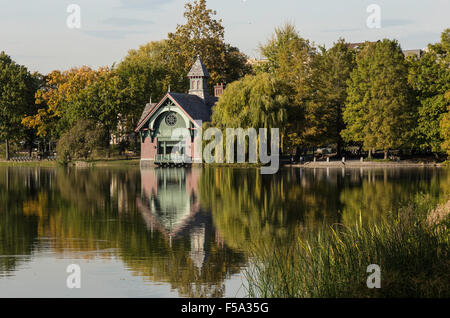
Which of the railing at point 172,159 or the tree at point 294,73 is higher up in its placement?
→ the tree at point 294,73

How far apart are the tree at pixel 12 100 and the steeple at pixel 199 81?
68.0ft

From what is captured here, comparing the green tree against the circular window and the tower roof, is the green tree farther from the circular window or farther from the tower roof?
the tower roof

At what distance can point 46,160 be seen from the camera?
257 ft

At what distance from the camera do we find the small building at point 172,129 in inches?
2697

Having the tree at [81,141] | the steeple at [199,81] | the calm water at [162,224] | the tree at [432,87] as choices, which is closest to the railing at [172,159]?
the tree at [81,141]

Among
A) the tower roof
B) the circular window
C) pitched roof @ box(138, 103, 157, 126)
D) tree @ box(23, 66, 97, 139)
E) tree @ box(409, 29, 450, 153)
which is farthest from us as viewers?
tree @ box(23, 66, 97, 139)

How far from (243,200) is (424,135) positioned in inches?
1386

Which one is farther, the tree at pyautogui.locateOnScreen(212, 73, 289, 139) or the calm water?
the tree at pyautogui.locateOnScreen(212, 73, 289, 139)

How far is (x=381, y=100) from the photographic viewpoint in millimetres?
63094

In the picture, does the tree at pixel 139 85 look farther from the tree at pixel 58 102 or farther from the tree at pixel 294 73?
the tree at pixel 294 73

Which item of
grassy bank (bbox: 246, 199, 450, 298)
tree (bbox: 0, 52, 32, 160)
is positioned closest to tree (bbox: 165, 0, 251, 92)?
tree (bbox: 0, 52, 32, 160)

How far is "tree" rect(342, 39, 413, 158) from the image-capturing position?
62344 mm

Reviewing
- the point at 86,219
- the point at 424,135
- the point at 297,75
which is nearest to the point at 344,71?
the point at 297,75

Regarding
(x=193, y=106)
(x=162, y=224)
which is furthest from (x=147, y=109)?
(x=162, y=224)
